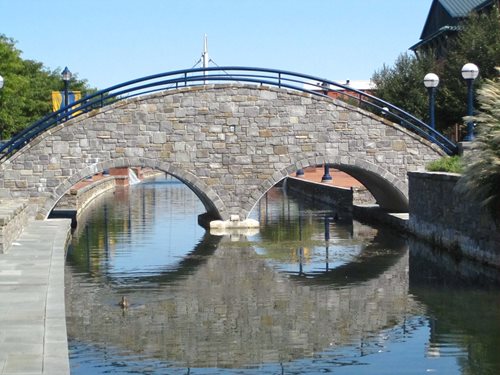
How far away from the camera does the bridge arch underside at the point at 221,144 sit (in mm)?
30828

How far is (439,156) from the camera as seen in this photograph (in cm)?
3209

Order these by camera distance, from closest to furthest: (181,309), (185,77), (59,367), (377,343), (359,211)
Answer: (59,367)
(377,343)
(181,309)
(185,77)
(359,211)

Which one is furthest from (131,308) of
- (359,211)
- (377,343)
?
(359,211)

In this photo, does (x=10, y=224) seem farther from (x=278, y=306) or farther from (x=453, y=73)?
(x=453, y=73)

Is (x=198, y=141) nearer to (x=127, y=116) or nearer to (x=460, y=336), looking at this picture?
(x=127, y=116)

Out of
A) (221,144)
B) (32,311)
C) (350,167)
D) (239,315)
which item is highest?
(221,144)

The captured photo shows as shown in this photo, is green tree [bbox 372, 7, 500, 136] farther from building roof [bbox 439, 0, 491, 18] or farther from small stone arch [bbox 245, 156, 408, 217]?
building roof [bbox 439, 0, 491, 18]

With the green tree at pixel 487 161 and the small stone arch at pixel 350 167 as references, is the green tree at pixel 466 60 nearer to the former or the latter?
the small stone arch at pixel 350 167

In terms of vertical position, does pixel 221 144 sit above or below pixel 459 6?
below

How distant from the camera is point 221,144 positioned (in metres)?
31.5

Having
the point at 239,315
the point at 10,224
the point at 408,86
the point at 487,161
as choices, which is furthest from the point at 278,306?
the point at 408,86

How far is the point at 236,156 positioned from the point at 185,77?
2.84 m

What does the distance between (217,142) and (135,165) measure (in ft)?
8.44

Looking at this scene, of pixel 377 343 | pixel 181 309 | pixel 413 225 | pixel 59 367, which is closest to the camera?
pixel 59 367
